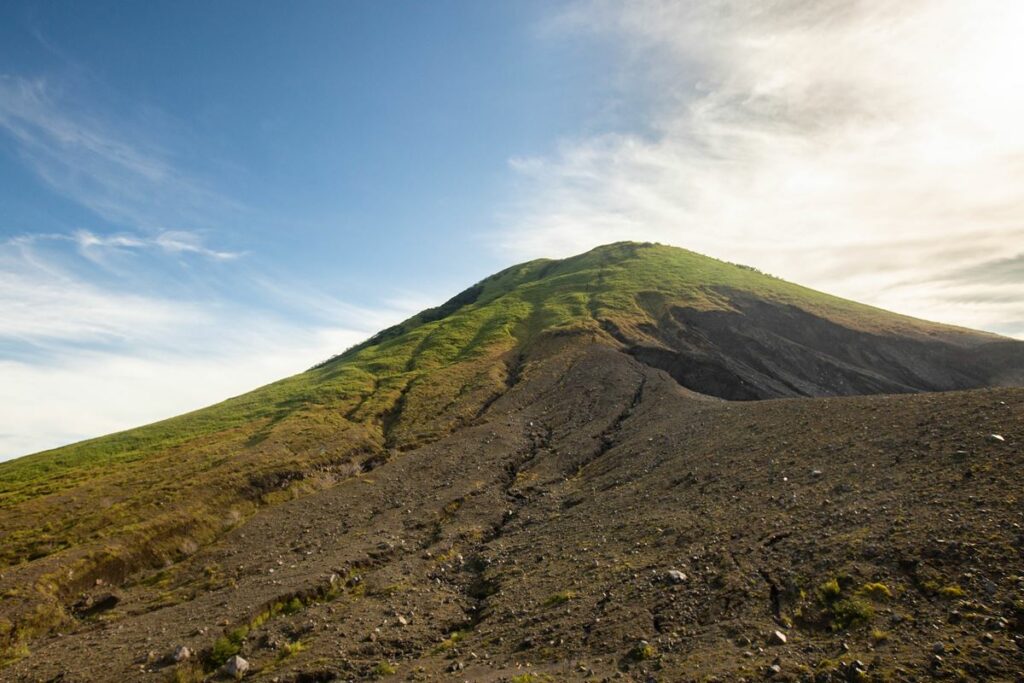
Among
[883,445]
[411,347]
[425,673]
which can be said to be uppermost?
[411,347]

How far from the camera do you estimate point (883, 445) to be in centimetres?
2731

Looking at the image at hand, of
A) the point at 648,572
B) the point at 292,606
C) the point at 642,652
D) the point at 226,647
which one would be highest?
the point at 648,572

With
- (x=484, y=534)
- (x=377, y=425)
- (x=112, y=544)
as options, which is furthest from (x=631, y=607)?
(x=377, y=425)

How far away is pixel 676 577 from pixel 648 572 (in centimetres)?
143

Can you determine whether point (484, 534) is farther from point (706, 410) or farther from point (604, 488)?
point (706, 410)

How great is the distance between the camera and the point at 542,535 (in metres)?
30.0

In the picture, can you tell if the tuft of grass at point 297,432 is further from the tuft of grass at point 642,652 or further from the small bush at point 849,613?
the small bush at point 849,613

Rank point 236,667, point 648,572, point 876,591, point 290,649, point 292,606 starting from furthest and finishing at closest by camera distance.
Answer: point 292,606
point 648,572
point 290,649
point 236,667
point 876,591

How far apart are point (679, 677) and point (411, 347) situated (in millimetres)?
77337

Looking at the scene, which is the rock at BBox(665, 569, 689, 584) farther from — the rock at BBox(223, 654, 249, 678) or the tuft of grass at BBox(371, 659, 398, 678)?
the rock at BBox(223, 654, 249, 678)

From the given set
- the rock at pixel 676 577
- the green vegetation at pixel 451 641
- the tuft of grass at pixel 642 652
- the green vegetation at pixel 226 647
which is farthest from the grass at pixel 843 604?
the green vegetation at pixel 226 647

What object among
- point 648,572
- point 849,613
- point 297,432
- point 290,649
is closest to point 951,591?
point 849,613

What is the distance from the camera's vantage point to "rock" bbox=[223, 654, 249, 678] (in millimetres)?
20250

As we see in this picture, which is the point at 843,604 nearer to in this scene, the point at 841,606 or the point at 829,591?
the point at 841,606
